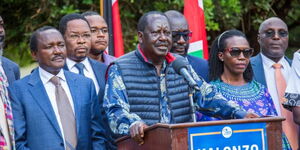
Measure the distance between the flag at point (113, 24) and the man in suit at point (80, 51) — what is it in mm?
1667

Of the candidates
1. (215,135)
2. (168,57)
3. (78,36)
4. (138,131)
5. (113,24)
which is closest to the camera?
(215,135)

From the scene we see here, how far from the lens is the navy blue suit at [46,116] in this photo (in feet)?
20.3

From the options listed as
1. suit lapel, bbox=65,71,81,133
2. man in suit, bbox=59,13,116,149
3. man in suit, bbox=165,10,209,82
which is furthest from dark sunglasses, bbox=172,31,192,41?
suit lapel, bbox=65,71,81,133

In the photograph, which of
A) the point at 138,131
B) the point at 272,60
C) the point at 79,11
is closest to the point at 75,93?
the point at 138,131

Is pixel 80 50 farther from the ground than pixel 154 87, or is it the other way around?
pixel 80 50

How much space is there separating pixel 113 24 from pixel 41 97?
3.05 metres

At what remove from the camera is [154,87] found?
621 cm

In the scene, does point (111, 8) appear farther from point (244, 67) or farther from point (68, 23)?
point (244, 67)

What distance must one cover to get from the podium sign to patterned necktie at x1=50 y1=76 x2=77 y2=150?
1.40 m

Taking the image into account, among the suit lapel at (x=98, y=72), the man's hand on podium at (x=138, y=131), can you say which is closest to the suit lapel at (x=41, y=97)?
the suit lapel at (x=98, y=72)

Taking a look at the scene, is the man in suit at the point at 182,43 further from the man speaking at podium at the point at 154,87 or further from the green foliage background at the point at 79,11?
the green foliage background at the point at 79,11

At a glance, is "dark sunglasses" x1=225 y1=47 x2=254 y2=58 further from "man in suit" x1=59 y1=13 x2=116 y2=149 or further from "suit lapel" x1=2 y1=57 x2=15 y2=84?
"suit lapel" x1=2 y1=57 x2=15 y2=84

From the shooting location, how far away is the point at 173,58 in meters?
6.25

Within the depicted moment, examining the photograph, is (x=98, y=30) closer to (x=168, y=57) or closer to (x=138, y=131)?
(x=168, y=57)
